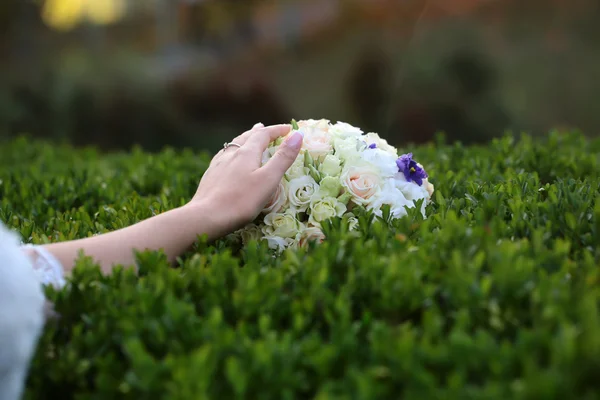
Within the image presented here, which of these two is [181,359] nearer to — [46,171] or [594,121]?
[46,171]

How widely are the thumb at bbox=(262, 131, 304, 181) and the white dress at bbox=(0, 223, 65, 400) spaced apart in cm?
89

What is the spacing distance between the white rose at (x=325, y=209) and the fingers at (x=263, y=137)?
30 centimetres

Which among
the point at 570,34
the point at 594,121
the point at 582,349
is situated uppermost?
the point at 570,34

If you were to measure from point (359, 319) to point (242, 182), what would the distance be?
28.2 inches

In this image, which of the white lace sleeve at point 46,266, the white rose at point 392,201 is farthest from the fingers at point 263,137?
the white lace sleeve at point 46,266

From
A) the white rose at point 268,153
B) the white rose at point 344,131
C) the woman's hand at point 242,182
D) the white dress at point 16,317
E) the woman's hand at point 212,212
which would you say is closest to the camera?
the white dress at point 16,317

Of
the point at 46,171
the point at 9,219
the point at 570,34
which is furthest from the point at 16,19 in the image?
the point at 9,219

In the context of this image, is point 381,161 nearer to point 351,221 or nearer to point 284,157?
point 351,221

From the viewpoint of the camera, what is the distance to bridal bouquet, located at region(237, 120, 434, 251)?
7.74 ft

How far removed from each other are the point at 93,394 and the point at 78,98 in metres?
10.1

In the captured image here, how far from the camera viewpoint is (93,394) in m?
1.59

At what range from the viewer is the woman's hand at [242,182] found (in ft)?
7.44

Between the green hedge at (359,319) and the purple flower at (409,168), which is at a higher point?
the purple flower at (409,168)

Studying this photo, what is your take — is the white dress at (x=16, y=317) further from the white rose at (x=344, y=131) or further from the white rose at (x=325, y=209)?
the white rose at (x=344, y=131)
